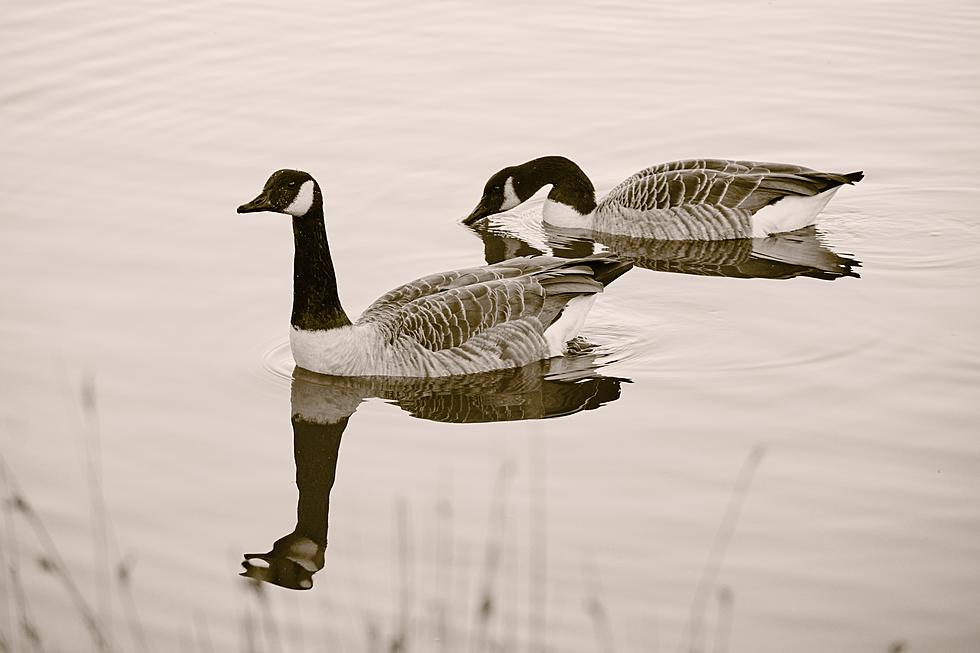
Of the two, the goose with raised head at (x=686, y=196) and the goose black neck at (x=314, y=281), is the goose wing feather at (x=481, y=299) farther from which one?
the goose with raised head at (x=686, y=196)

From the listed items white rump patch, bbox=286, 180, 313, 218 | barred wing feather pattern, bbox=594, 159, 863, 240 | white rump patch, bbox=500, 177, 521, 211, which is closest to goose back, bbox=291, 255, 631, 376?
white rump patch, bbox=286, 180, 313, 218

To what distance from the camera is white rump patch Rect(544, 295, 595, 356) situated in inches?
415

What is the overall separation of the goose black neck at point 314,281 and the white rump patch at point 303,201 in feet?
0.20

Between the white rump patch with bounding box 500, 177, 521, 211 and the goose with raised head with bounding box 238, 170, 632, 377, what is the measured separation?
3344mm

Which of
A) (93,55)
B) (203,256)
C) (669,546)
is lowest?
(669,546)

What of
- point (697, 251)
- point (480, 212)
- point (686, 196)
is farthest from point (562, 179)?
point (697, 251)

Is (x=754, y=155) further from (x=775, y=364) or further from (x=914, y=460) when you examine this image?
(x=914, y=460)

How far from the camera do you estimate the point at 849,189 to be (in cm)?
1446

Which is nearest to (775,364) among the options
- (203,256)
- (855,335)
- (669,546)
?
(855,335)

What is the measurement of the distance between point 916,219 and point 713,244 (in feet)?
6.37

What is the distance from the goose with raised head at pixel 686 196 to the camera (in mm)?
13250

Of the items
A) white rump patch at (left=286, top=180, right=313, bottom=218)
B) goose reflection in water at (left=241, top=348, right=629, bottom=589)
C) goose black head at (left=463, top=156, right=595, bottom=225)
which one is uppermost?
white rump patch at (left=286, top=180, right=313, bottom=218)

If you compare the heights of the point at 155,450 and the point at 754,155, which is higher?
the point at 754,155

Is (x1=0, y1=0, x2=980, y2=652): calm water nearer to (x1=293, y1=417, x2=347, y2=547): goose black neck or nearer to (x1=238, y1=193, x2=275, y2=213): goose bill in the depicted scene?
(x1=293, y1=417, x2=347, y2=547): goose black neck
